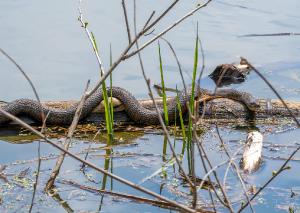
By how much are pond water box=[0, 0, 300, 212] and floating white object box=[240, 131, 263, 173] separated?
0.08m

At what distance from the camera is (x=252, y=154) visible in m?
5.41

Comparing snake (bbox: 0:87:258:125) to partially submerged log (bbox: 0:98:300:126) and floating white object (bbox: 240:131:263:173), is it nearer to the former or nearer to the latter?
partially submerged log (bbox: 0:98:300:126)

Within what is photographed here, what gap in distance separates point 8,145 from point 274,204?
2.36 meters

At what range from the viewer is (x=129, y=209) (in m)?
4.59

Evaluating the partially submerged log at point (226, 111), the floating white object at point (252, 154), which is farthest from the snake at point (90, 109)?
the floating white object at point (252, 154)

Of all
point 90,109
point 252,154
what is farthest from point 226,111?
point 252,154

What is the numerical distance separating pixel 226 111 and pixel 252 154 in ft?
5.20

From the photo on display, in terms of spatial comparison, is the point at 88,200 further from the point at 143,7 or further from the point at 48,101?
the point at 143,7

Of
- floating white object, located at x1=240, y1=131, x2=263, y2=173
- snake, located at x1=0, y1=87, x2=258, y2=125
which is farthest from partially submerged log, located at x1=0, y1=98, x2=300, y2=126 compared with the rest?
floating white object, located at x1=240, y1=131, x2=263, y2=173

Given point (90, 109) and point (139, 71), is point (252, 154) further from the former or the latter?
point (139, 71)

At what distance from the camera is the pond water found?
4895 mm

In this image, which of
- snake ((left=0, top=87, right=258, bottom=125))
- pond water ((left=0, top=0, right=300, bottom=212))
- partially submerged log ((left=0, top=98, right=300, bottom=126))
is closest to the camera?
pond water ((left=0, top=0, right=300, bottom=212))

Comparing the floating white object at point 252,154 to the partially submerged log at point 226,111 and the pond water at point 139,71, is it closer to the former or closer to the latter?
the pond water at point 139,71

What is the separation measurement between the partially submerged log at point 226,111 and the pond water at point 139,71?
26cm
